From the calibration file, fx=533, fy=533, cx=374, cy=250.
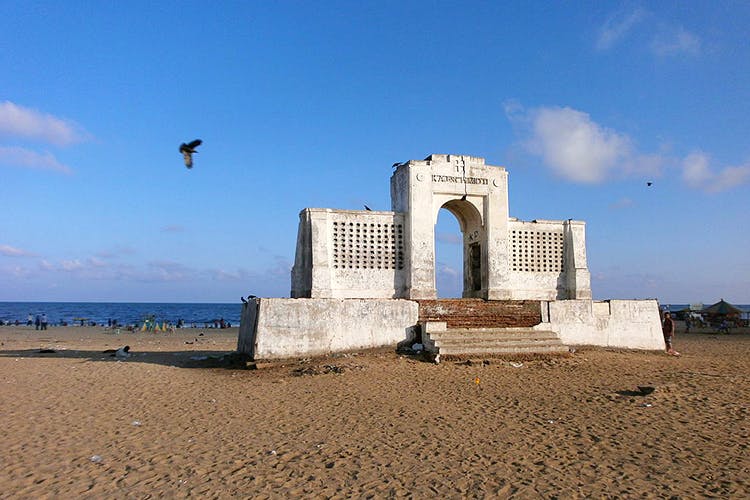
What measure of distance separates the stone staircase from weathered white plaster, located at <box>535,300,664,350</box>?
2.11 feet

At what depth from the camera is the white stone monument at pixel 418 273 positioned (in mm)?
13414

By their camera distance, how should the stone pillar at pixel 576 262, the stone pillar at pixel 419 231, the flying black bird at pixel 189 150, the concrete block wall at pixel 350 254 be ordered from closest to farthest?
the flying black bird at pixel 189 150 < the concrete block wall at pixel 350 254 < the stone pillar at pixel 419 231 < the stone pillar at pixel 576 262

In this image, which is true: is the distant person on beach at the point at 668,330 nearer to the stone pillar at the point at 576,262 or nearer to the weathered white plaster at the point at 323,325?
Result: the stone pillar at the point at 576,262

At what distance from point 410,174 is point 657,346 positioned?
361 inches

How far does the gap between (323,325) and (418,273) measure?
10.7 feet

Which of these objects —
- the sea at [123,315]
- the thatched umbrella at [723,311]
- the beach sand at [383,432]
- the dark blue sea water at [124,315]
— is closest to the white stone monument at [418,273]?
the beach sand at [383,432]

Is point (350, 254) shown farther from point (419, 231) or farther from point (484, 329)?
point (484, 329)

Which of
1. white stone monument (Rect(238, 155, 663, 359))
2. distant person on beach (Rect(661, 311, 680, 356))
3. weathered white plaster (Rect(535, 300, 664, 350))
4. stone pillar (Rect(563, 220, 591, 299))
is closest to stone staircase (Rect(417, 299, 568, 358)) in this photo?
white stone monument (Rect(238, 155, 663, 359))

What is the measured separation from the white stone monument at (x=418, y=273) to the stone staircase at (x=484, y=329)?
0.28 metres

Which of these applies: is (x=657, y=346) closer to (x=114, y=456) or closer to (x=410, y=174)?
(x=410, y=174)

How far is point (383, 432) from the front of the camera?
741 cm

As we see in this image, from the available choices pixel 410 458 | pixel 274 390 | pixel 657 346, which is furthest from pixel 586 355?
pixel 410 458

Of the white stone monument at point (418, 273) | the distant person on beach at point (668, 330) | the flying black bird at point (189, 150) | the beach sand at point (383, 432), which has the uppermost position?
the flying black bird at point (189, 150)

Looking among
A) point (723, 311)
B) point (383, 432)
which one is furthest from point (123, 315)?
point (383, 432)
